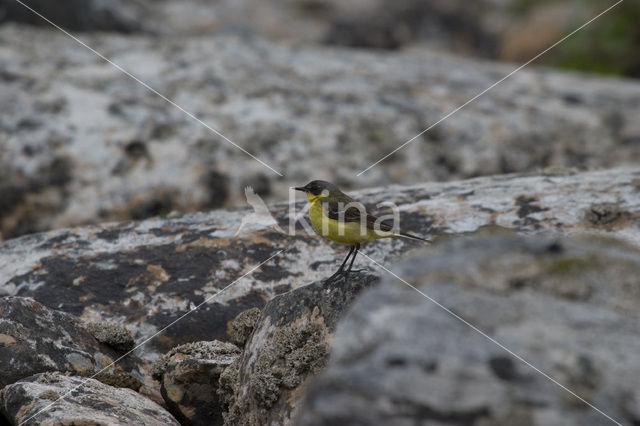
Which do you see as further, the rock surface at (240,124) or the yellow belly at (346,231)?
the rock surface at (240,124)

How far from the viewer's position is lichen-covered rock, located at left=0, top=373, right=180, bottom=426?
5211 mm

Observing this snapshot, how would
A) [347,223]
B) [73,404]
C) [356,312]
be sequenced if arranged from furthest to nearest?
[347,223] → [73,404] → [356,312]

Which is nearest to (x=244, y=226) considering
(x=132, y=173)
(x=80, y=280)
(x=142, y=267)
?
(x=142, y=267)

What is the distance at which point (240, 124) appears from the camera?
40.7 feet

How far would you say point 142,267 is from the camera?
8234mm

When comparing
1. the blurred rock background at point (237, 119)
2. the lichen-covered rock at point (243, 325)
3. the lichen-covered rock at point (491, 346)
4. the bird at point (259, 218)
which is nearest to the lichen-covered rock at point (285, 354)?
the lichen-covered rock at point (243, 325)

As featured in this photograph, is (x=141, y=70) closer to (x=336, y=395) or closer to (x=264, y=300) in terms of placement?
(x=264, y=300)

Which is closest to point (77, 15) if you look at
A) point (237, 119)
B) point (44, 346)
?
point (237, 119)

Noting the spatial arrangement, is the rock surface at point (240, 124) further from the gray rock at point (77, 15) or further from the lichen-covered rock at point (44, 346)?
the lichen-covered rock at point (44, 346)

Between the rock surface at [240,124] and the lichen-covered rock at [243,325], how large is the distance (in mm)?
4480

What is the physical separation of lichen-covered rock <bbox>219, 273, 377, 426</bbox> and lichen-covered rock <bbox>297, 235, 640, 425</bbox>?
6.79ft

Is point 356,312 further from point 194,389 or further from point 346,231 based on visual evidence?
point 194,389

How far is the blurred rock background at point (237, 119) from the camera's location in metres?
11.4

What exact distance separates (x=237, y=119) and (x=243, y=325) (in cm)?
603
